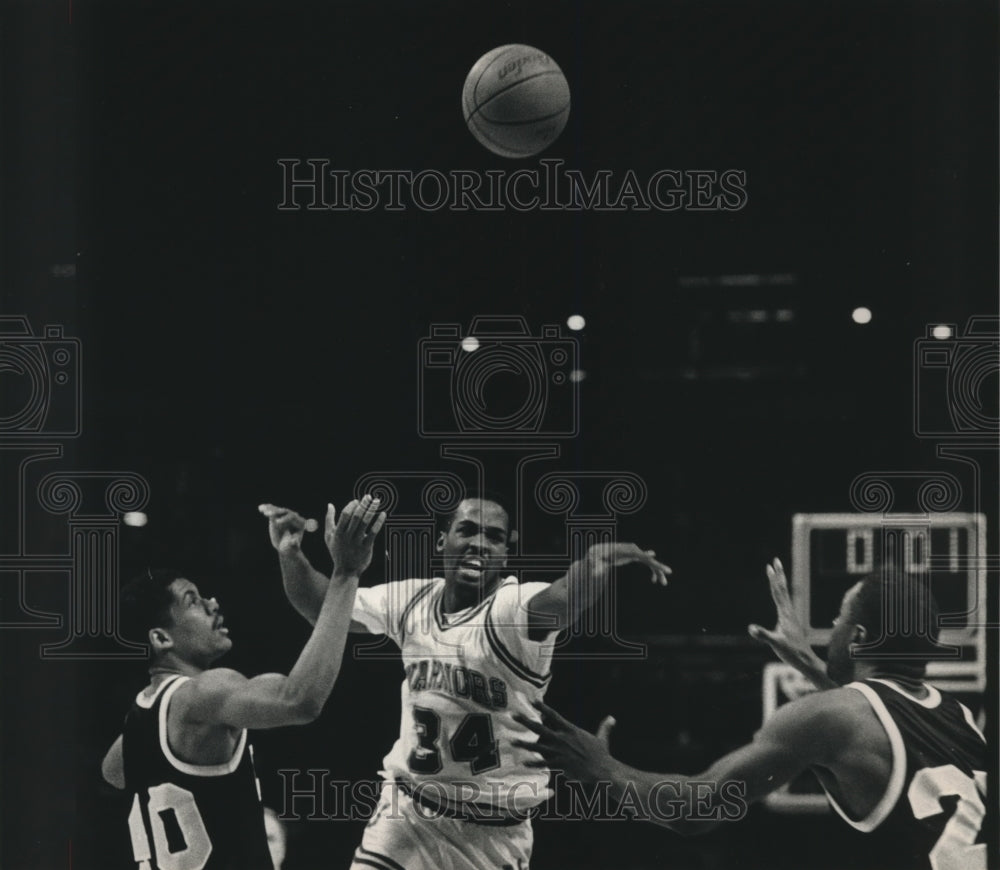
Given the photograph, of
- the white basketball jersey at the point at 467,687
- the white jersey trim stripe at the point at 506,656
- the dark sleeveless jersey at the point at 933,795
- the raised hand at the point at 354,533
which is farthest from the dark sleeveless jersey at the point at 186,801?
the dark sleeveless jersey at the point at 933,795

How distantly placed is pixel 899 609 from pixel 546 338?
5.71 ft

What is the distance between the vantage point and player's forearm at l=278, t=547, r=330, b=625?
4.39m

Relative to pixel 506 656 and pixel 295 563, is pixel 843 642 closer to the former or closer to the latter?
pixel 506 656

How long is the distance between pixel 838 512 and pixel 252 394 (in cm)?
233

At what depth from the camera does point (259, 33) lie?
4.50 m

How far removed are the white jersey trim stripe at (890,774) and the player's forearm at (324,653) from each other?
76.7 inches

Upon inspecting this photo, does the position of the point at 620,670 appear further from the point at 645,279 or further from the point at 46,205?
the point at 46,205

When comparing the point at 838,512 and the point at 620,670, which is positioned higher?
the point at 838,512

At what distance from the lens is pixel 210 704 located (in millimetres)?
4316

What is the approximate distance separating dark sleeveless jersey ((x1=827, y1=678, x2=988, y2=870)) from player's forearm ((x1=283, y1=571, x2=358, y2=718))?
197 centimetres

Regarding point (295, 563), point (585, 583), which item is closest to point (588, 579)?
point (585, 583)

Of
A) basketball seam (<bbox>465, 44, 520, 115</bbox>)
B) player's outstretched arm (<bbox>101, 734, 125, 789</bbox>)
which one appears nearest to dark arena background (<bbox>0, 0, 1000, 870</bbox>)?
player's outstretched arm (<bbox>101, 734, 125, 789</bbox>)

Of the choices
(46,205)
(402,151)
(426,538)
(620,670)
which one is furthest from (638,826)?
(46,205)

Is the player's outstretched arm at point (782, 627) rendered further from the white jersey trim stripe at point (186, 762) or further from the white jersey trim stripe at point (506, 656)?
the white jersey trim stripe at point (186, 762)
